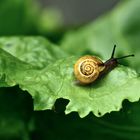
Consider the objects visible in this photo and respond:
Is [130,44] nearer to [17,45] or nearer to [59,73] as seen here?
[17,45]

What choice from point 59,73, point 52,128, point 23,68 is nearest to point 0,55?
point 23,68

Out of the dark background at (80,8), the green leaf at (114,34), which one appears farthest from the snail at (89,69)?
the dark background at (80,8)

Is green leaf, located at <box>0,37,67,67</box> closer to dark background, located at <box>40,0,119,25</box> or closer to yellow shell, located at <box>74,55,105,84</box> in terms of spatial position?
yellow shell, located at <box>74,55,105,84</box>

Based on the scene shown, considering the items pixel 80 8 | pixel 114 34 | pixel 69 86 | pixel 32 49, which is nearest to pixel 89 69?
pixel 69 86

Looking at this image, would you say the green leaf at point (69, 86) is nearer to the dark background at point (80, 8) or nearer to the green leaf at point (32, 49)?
the green leaf at point (32, 49)

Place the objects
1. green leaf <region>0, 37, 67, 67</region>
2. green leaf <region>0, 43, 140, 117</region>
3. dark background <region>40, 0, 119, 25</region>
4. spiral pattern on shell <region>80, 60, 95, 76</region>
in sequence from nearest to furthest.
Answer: green leaf <region>0, 43, 140, 117</region> → spiral pattern on shell <region>80, 60, 95, 76</region> → green leaf <region>0, 37, 67, 67</region> → dark background <region>40, 0, 119, 25</region>

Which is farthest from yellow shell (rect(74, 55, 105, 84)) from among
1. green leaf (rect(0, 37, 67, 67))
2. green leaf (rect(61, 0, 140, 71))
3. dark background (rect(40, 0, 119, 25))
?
dark background (rect(40, 0, 119, 25))

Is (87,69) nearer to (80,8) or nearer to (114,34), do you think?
(114,34)
